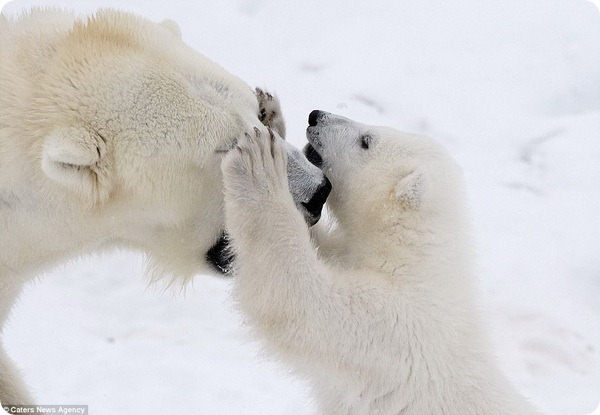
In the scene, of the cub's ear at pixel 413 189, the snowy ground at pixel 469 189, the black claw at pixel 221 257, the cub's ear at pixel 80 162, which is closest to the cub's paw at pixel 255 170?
the black claw at pixel 221 257

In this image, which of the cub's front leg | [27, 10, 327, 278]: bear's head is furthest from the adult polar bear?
the cub's front leg

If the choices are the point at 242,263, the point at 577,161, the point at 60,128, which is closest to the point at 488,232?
the point at 577,161

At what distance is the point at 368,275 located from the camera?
2.73 metres

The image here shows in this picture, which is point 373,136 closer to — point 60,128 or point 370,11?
point 60,128

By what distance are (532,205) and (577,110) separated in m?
1.18

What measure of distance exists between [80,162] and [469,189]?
3.21m

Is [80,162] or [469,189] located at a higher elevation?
[80,162]

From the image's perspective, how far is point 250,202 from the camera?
2471 mm

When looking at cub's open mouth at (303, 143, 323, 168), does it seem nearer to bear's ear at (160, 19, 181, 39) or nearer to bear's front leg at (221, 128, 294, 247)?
bear's front leg at (221, 128, 294, 247)

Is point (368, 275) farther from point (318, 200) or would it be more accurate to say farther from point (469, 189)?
point (469, 189)

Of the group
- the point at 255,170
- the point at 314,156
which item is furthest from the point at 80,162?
the point at 314,156

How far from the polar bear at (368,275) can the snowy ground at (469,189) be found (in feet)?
1.22

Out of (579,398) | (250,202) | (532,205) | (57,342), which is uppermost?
(250,202)

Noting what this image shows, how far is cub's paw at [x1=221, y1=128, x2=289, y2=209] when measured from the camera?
2.39m
